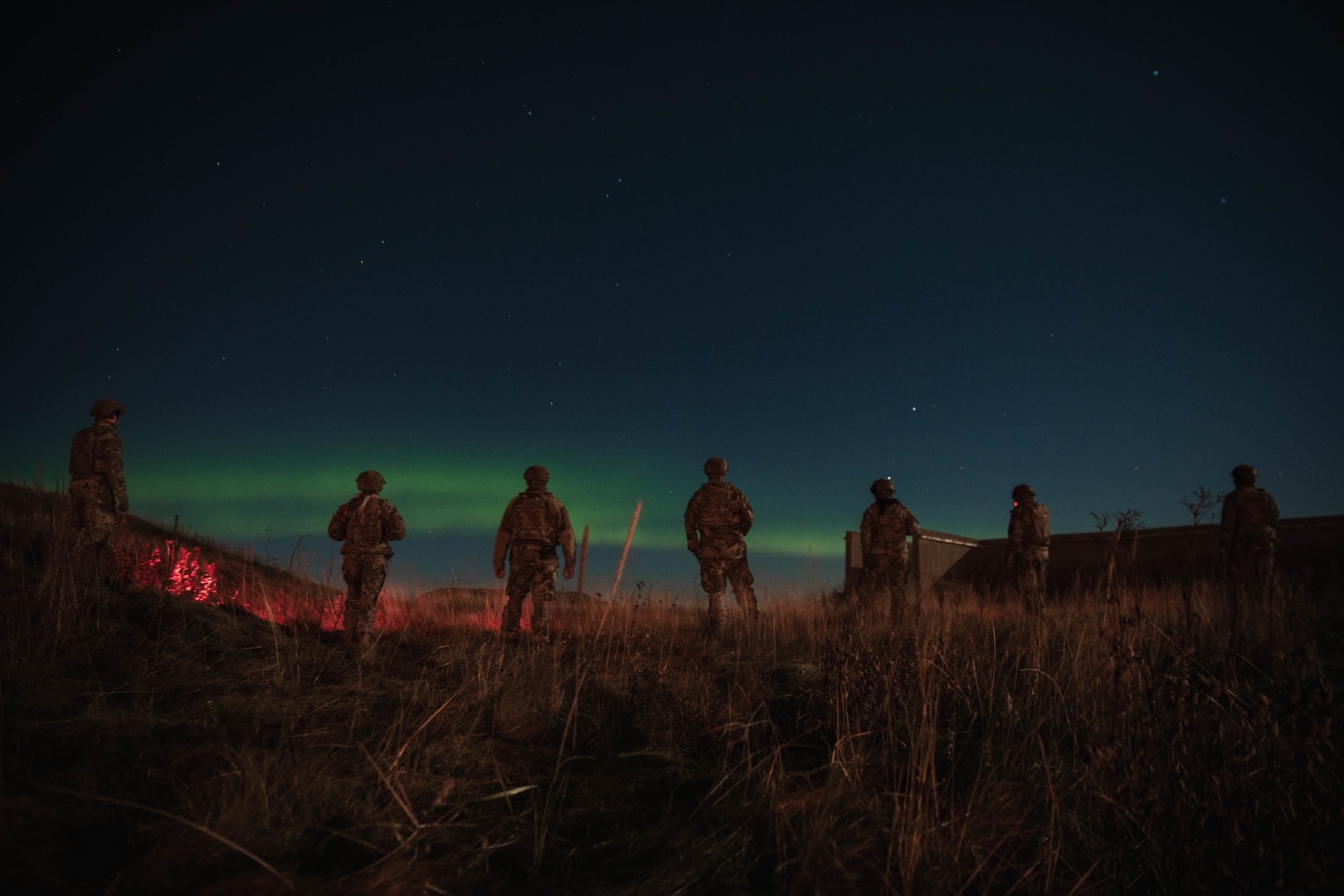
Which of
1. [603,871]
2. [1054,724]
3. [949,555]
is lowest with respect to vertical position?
[603,871]

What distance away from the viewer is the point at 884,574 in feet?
32.8

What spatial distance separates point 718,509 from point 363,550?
168 inches

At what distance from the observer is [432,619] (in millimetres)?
9484

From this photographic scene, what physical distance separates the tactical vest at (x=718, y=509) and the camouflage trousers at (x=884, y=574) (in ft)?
6.86

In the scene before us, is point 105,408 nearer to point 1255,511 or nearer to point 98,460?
point 98,460

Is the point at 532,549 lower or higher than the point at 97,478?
lower

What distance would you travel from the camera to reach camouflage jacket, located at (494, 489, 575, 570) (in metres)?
8.52

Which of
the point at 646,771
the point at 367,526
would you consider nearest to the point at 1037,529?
the point at 646,771

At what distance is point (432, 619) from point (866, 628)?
222 inches

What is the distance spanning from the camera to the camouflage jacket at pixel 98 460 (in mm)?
8438

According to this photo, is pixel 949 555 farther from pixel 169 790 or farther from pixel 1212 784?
pixel 169 790

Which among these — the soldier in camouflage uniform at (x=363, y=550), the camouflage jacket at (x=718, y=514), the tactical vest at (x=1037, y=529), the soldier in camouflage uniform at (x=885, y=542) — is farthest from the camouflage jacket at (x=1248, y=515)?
the soldier in camouflage uniform at (x=363, y=550)

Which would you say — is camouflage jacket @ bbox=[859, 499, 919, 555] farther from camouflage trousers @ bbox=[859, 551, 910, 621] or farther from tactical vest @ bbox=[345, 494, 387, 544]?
tactical vest @ bbox=[345, 494, 387, 544]

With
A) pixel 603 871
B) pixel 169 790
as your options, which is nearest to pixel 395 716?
pixel 169 790
